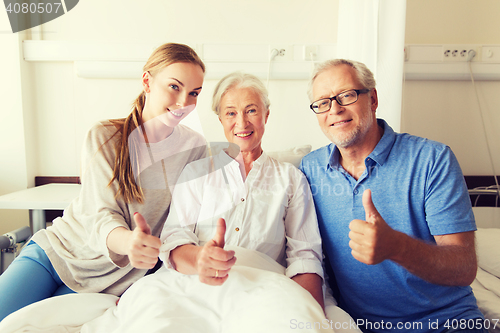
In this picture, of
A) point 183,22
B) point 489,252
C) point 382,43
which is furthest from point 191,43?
point 489,252

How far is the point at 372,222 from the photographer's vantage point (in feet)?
1.78

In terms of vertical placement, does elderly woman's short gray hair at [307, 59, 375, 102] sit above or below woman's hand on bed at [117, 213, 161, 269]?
above

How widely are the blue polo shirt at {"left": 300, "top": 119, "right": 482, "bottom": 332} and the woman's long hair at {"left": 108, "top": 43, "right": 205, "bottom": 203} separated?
0.51 meters

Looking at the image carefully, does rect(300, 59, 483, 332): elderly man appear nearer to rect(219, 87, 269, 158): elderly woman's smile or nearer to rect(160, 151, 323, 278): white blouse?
rect(160, 151, 323, 278): white blouse

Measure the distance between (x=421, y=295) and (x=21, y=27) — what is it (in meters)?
1.41

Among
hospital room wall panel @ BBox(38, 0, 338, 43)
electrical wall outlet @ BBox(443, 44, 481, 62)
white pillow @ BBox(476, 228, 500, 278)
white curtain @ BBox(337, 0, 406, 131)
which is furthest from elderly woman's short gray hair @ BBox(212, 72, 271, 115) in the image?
electrical wall outlet @ BBox(443, 44, 481, 62)

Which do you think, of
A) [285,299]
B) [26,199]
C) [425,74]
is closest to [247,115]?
[285,299]

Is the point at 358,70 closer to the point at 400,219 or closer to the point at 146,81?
the point at 400,219

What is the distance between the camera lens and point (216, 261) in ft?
1.77

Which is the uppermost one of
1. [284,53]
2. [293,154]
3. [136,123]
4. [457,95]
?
[284,53]

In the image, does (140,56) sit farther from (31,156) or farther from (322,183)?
(322,183)

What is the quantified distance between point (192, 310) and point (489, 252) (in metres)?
1.05

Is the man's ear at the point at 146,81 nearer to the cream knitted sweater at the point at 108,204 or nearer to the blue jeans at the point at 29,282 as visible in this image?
the cream knitted sweater at the point at 108,204

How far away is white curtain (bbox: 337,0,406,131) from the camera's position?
1099 mm
